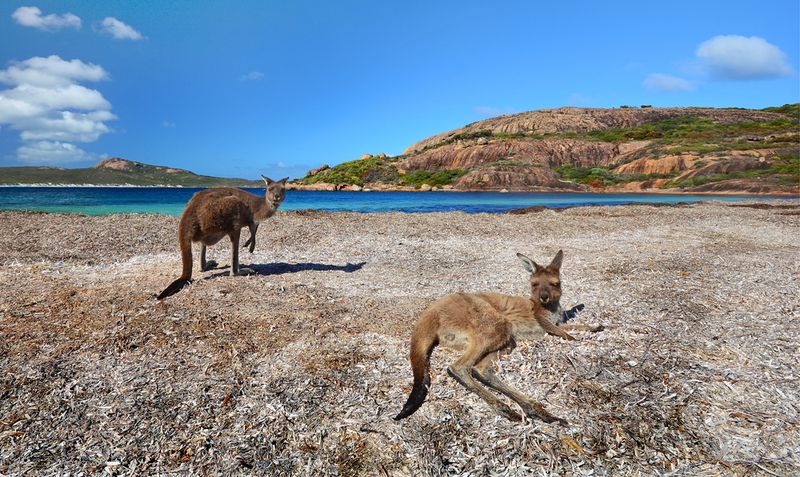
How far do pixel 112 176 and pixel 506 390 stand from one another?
182160 mm

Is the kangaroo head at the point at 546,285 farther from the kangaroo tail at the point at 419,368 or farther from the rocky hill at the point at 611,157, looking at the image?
the rocky hill at the point at 611,157

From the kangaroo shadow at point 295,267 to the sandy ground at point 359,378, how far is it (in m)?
0.51

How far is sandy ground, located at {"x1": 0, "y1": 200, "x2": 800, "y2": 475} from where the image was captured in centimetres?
364

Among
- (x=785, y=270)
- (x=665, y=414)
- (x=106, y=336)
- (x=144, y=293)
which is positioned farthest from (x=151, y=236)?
(x=785, y=270)

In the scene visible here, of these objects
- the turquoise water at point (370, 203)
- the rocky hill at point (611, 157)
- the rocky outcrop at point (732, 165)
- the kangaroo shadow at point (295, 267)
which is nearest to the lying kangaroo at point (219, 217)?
the kangaroo shadow at point (295, 267)

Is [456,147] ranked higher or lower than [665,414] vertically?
higher

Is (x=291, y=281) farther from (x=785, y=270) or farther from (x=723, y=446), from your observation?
(x=785, y=270)

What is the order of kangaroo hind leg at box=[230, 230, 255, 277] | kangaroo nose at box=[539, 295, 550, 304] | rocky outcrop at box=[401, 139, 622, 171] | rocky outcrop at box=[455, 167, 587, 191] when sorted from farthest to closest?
rocky outcrop at box=[401, 139, 622, 171] < rocky outcrop at box=[455, 167, 587, 191] < kangaroo hind leg at box=[230, 230, 255, 277] < kangaroo nose at box=[539, 295, 550, 304]

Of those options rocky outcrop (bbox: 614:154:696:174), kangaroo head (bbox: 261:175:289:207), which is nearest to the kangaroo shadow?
kangaroo head (bbox: 261:175:289:207)

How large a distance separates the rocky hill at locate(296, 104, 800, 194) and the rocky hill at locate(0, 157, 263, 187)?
48296mm

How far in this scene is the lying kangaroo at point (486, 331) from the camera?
14.3 feet

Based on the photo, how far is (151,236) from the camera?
Answer: 1566cm

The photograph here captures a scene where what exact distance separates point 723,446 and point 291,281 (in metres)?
7.81

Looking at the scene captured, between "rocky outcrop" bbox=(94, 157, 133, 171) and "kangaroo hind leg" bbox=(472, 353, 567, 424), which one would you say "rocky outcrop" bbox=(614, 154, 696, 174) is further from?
"rocky outcrop" bbox=(94, 157, 133, 171)
